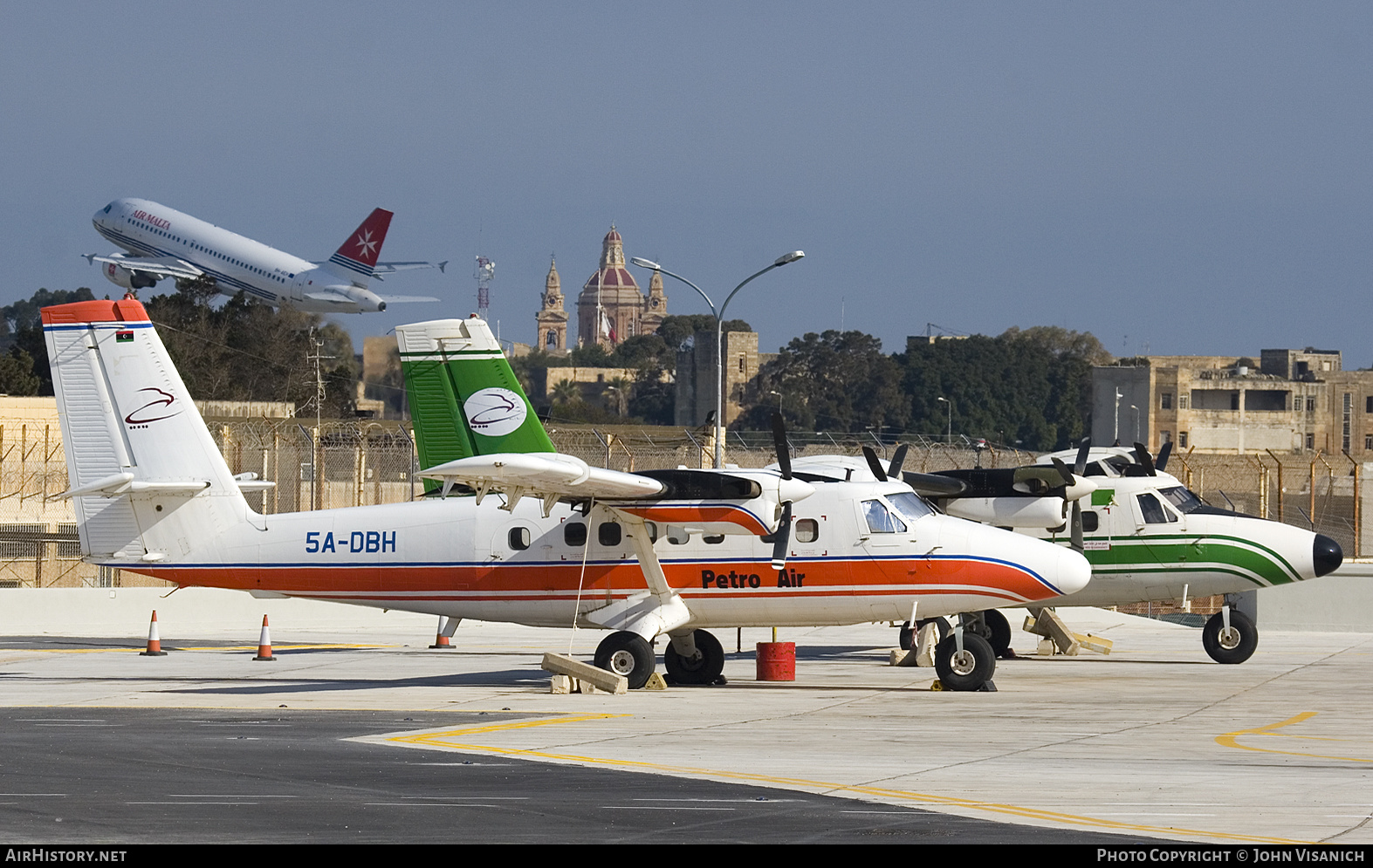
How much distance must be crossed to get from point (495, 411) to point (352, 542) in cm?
315

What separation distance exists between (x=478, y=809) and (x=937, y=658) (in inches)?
436

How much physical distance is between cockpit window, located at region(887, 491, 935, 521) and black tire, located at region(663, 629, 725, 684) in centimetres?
321

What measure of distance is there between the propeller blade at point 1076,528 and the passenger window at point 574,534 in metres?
8.12

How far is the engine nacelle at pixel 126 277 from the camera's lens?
9012cm

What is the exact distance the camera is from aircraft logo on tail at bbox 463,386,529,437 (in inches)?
984

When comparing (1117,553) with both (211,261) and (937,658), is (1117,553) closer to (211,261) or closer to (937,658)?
(937,658)

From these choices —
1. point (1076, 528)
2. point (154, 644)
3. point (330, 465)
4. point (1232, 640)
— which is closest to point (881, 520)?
point (1076, 528)

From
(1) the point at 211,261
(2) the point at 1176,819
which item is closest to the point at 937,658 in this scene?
(2) the point at 1176,819

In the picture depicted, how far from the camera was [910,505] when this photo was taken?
73.9 ft

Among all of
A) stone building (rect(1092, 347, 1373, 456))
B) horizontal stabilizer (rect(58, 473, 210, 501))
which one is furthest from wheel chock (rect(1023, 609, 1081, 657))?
stone building (rect(1092, 347, 1373, 456))

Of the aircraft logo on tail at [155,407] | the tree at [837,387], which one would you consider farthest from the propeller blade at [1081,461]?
the tree at [837,387]

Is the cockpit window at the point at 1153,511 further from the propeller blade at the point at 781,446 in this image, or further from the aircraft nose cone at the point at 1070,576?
the propeller blade at the point at 781,446

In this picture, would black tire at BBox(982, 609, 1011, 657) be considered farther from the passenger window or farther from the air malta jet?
the air malta jet

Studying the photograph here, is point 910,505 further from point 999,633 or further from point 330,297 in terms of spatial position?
point 330,297
